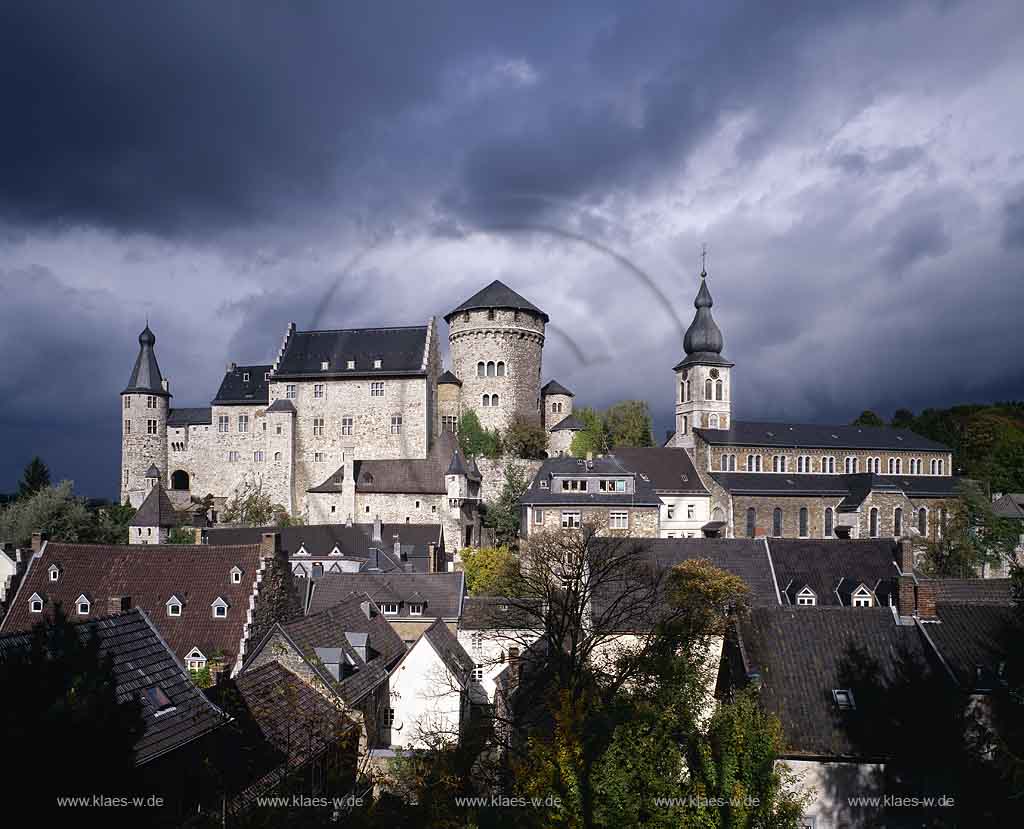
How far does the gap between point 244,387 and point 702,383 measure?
158 ft

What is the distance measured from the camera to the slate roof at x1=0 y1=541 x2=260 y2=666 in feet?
99.5

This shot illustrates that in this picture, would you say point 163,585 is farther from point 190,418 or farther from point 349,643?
point 190,418

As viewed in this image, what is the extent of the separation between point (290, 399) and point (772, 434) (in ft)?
160

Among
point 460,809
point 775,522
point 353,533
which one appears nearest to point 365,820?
point 460,809

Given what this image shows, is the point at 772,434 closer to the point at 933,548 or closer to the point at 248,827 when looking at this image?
the point at 933,548

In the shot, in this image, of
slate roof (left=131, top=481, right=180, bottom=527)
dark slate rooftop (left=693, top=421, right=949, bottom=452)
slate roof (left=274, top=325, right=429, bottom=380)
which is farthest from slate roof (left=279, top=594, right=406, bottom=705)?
dark slate rooftop (left=693, top=421, right=949, bottom=452)

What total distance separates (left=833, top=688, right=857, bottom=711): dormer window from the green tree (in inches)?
2209

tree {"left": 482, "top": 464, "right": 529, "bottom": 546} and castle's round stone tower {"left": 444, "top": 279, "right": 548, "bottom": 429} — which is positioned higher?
castle's round stone tower {"left": 444, "top": 279, "right": 548, "bottom": 429}

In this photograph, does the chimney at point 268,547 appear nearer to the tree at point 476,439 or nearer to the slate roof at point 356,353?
the tree at point 476,439

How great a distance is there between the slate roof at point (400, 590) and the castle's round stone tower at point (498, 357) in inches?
1341

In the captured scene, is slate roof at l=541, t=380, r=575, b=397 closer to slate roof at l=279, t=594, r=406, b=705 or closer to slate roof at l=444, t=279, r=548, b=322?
slate roof at l=444, t=279, r=548, b=322

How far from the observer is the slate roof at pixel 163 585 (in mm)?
30312

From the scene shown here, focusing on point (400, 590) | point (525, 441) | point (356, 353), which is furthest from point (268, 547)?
point (356, 353)

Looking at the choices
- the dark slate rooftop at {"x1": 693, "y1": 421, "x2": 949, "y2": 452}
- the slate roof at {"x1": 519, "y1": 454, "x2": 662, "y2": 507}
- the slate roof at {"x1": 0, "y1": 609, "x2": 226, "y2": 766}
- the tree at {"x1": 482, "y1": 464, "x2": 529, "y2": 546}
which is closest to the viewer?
the slate roof at {"x1": 0, "y1": 609, "x2": 226, "y2": 766}
